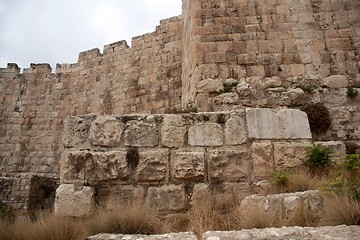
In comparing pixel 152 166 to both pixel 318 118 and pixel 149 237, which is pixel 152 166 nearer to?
pixel 149 237

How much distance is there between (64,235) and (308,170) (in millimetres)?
2828

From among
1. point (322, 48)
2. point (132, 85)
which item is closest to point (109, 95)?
point (132, 85)

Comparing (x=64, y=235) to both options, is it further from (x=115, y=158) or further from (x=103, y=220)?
(x=115, y=158)

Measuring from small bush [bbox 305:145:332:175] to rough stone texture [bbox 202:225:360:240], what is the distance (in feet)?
5.08

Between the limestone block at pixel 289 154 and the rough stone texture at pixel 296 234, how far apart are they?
158 cm

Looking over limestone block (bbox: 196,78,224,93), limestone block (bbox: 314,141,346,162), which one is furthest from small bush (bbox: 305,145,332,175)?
limestone block (bbox: 196,78,224,93)

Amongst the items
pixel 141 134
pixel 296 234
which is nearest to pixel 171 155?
pixel 141 134

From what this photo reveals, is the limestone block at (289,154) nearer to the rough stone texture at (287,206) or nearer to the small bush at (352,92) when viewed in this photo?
the rough stone texture at (287,206)

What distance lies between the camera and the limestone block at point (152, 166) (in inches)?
156

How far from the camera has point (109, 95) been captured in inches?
524

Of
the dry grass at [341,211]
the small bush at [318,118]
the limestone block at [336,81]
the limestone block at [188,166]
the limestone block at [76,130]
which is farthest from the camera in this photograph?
the limestone block at [336,81]

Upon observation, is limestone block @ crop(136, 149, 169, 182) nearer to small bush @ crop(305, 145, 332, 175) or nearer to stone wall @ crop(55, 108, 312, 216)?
stone wall @ crop(55, 108, 312, 216)

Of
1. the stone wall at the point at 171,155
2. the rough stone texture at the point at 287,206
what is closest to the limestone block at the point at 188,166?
the stone wall at the point at 171,155

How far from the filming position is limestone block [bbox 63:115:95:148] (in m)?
4.07
